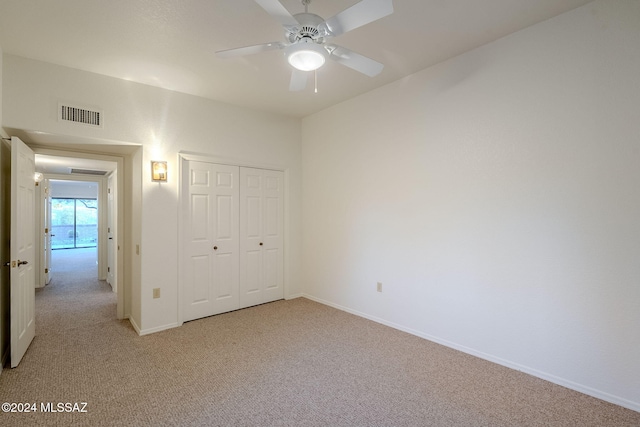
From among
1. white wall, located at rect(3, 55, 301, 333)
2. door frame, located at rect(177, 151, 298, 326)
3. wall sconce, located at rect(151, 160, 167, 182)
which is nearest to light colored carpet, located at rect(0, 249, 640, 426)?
white wall, located at rect(3, 55, 301, 333)

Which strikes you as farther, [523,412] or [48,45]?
[48,45]

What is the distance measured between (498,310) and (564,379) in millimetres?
638

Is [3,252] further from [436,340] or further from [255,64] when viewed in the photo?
[436,340]

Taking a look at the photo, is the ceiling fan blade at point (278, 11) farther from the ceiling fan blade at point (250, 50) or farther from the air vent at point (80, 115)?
the air vent at point (80, 115)

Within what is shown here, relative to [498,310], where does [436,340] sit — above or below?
below

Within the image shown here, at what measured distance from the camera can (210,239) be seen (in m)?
4.08

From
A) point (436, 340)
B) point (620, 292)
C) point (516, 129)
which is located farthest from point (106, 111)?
point (620, 292)

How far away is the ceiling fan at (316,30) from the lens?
5.39 ft

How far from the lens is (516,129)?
8.73 feet

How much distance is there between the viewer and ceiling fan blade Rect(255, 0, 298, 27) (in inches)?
64.4

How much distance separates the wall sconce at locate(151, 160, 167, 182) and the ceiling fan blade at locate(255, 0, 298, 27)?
2.45 m

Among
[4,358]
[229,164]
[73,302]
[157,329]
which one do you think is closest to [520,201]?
[229,164]

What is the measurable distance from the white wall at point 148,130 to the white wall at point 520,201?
5.89ft

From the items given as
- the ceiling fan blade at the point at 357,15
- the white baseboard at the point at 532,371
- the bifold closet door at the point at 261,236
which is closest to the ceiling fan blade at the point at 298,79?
the ceiling fan blade at the point at 357,15
